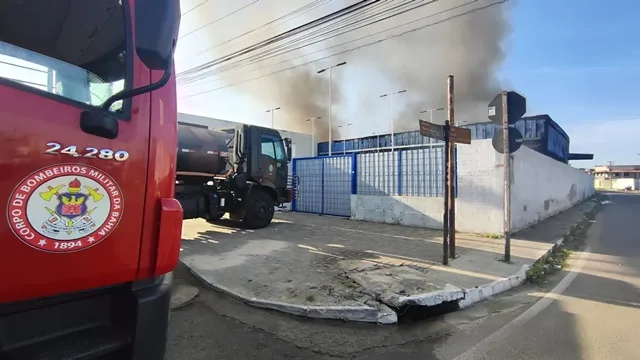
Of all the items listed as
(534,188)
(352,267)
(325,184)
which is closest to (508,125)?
(352,267)

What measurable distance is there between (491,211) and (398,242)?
271 cm

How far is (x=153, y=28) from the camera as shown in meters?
1.63

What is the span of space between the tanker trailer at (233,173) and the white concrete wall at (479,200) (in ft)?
9.71

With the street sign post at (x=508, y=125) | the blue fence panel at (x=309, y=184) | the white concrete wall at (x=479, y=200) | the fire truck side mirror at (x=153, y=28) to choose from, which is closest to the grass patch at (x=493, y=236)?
the white concrete wall at (x=479, y=200)

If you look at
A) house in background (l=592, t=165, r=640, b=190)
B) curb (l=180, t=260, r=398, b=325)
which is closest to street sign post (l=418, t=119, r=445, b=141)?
curb (l=180, t=260, r=398, b=325)

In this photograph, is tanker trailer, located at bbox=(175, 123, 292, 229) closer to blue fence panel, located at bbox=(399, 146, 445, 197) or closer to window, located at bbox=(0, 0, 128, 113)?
blue fence panel, located at bbox=(399, 146, 445, 197)

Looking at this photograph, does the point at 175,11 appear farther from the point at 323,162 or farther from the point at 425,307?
the point at 323,162

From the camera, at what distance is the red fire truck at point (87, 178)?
1408 millimetres

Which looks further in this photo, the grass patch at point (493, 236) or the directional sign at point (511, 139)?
the grass patch at point (493, 236)

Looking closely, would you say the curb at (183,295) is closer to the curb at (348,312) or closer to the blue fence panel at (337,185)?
the curb at (348,312)

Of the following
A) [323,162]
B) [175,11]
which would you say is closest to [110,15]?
[175,11]

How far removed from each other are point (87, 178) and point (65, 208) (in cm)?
15

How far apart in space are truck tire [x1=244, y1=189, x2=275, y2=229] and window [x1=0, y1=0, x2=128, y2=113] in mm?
7264

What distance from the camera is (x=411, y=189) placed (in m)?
10.2
